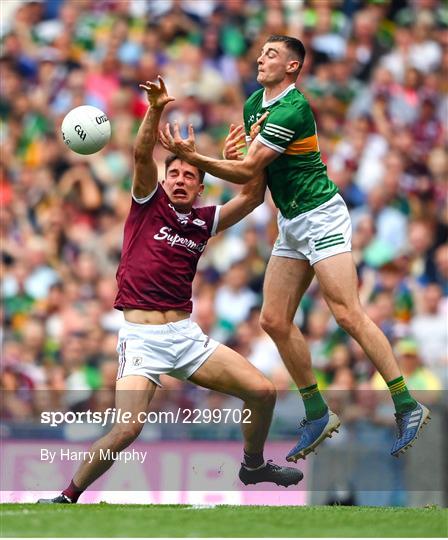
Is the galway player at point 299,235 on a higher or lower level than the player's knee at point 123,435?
higher

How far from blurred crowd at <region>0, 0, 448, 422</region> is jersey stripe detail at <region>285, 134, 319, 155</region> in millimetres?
3499

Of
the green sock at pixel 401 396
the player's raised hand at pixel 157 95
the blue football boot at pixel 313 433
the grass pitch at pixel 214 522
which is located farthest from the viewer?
the blue football boot at pixel 313 433

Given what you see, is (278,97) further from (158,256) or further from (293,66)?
(158,256)

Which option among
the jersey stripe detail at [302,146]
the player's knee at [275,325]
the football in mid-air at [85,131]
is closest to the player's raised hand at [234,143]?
the jersey stripe detail at [302,146]

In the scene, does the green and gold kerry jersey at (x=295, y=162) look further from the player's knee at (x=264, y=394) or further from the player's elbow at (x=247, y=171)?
the player's knee at (x=264, y=394)

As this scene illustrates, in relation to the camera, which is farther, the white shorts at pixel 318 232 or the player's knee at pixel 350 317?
the white shorts at pixel 318 232

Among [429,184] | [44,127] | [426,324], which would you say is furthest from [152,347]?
[44,127]

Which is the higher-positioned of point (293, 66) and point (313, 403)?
point (293, 66)

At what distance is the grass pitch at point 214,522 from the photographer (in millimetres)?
7352

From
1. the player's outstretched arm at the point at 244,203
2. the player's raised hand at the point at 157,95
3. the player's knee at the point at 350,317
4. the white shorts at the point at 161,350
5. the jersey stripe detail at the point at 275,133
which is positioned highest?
the player's raised hand at the point at 157,95

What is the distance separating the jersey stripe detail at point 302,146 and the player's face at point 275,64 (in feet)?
1.46

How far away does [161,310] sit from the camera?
8898 millimetres

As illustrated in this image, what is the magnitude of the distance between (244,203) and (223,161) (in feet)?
2.22

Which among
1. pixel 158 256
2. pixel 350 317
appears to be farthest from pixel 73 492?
pixel 350 317
